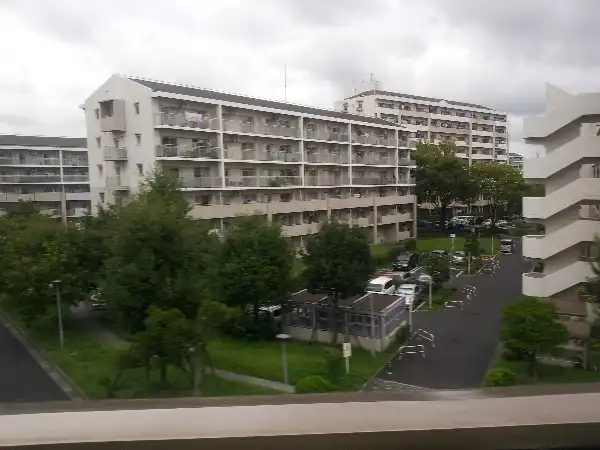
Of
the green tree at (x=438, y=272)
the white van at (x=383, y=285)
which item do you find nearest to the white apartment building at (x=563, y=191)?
the green tree at (x=438, y=272)

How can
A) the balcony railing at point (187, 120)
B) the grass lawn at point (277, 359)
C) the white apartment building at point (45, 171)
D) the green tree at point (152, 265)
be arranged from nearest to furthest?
the green tree at point (152, 265) → the grass lawn at point (277, 359) → the balcony railing at point (187, 120) → the white apartment building at point (45, 171)

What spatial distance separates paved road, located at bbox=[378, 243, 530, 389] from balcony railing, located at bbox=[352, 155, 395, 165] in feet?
22.6

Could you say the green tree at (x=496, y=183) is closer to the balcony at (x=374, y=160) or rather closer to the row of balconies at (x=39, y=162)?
the balcony at (x=374, y=160)

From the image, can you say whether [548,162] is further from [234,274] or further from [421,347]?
[234,274]

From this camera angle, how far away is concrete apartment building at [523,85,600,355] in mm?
4645

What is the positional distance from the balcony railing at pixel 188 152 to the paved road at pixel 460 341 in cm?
517

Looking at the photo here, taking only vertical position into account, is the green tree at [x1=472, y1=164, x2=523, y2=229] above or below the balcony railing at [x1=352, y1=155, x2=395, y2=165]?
below

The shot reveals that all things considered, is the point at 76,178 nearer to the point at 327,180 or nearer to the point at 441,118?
the point at 327,180

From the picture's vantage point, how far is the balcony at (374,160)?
13445 millimetres

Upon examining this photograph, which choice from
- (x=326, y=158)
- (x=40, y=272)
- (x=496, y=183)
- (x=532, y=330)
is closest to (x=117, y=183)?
(x=40, y=272)

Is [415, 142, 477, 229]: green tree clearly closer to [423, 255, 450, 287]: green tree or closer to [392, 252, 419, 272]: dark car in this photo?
[392, 252, 419, 272]: dark car

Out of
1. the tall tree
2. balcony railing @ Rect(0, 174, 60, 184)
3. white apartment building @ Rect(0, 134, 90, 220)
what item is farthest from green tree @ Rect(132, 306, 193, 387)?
balcony railing @ Rect(0, 174, 60, 184)

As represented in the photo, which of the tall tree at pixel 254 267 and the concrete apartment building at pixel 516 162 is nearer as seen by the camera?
the tall tree at pixel 254 267

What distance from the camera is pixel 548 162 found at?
4.95m
